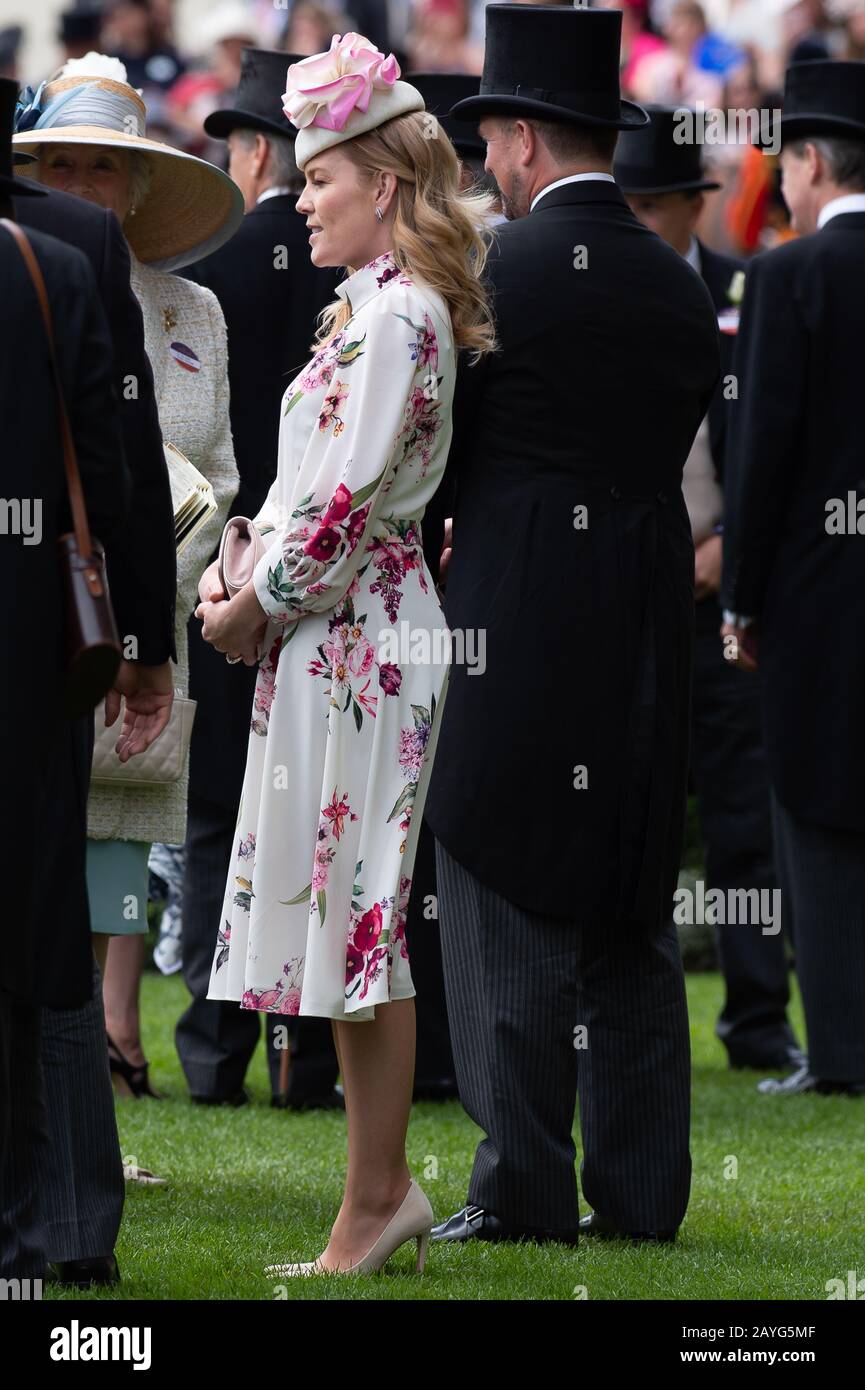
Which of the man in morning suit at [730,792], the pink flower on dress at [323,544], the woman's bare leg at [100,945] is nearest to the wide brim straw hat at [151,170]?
the pink flower on dress at [323,544]

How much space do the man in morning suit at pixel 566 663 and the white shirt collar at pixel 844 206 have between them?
203cm

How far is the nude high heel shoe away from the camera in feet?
13.0

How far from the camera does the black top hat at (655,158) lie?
6.81 metres

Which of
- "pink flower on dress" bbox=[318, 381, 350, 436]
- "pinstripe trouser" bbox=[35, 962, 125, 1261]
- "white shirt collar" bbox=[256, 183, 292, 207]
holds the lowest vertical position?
"pinstripe trouser" bbox=[35, 962, 125, 1261]

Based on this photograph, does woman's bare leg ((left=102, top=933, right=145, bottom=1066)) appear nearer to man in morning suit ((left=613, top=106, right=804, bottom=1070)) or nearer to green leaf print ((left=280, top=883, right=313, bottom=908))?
man in morning suit ((left=613, top=106, right=804, bottom=1070))

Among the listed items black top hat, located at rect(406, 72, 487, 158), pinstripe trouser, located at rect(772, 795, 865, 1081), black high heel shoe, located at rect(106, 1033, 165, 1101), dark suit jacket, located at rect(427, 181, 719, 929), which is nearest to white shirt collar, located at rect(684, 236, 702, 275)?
black top hat, located at rect(406, 72, 487, 158)

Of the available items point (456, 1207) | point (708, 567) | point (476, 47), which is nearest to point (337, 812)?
point (456, 1207)

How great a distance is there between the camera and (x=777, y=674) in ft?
20.8

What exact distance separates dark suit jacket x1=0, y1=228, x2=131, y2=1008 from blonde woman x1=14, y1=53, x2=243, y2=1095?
121 cm

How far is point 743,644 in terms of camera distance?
6.45 m

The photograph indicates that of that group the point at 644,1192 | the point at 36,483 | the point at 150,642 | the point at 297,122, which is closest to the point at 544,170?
the point at 297,122

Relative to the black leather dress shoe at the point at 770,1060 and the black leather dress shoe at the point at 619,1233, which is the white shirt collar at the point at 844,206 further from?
the black leather dress shoe at the point at 619,1233

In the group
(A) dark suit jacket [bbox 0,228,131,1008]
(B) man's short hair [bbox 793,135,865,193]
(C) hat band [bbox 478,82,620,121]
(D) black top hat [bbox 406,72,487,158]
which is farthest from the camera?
(B) man's short hair [bbox 793,135,865,193]

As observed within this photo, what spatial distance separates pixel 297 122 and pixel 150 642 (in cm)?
93
